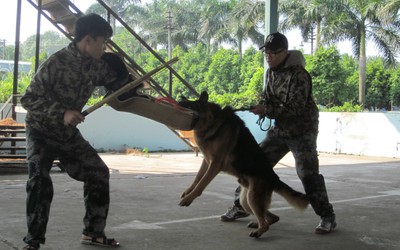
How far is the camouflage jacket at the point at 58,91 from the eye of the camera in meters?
3.55

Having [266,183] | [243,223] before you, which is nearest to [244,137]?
[266,183]

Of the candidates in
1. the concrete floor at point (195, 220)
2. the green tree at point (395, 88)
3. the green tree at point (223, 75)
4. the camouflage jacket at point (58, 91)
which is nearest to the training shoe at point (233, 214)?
the concrete floor at point (195, 220)

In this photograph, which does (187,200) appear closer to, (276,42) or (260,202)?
(260,202)

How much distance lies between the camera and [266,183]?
176 inches

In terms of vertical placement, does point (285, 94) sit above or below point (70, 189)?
above

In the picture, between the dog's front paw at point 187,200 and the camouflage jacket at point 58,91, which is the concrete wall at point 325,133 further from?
the camouflage jacket at point 58,91

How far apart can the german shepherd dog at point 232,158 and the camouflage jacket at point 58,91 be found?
3.25ft

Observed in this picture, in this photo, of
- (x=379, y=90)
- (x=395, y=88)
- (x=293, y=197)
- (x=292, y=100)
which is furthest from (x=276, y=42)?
(x=379, y=90)

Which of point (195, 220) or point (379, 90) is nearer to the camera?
point (195, 220)

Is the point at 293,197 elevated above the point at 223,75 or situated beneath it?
situated beneath

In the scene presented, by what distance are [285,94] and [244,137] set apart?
66cm

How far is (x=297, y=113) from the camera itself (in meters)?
4.66

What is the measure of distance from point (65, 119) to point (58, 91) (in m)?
0.31

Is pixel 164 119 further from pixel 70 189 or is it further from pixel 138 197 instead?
pixel 70 189
